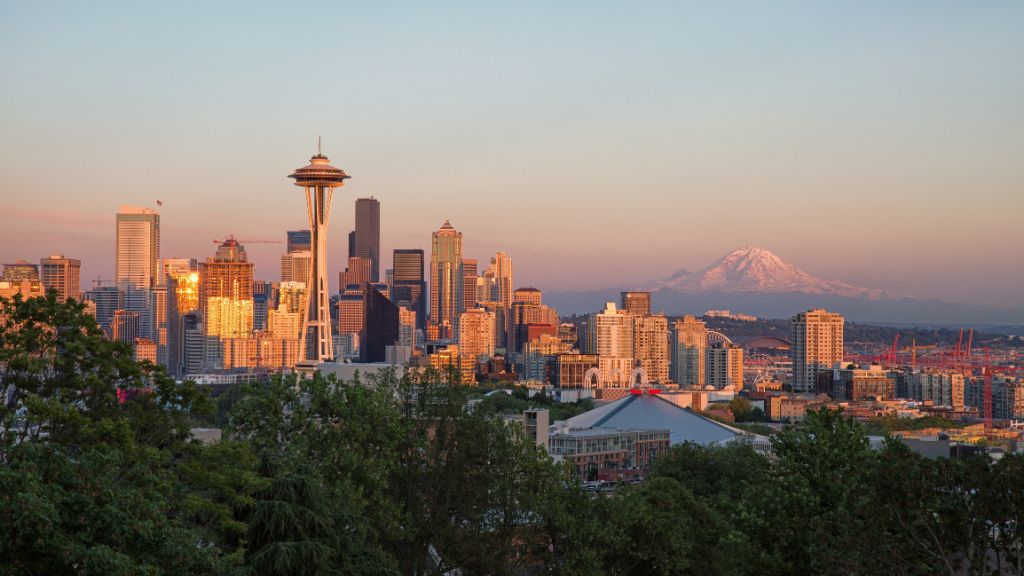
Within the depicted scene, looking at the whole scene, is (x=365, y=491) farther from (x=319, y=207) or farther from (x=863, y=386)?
(x=863, y=386)

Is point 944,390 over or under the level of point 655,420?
under

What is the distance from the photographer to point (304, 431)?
26.6 meters

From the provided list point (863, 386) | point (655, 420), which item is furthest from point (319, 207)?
point (863, 386)

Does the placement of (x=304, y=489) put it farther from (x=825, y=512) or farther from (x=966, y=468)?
(x=966, y=468)

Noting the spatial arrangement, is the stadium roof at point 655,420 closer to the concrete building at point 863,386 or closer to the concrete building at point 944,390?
the concrete building at point 863,386

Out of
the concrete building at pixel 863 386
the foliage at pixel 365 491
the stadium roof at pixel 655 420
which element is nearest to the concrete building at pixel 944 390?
the concrete building at pixel 863 386

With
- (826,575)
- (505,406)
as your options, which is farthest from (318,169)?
(826,575)

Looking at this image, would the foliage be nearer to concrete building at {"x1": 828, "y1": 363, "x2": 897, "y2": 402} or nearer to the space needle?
the space needle

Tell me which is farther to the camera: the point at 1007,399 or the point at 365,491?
the point at 1007,399

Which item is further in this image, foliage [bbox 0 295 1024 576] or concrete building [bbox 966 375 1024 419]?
concrete building [bbox 966 375 1024 419]

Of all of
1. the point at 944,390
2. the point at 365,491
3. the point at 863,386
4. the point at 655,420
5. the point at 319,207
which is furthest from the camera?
the point at 944,390

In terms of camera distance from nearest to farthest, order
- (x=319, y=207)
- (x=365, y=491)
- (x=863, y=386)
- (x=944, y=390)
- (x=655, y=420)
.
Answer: (x=365, y=491), (x=655, y=420), (x=319, y=207), (x=863, y=386), (x=944, y=390)

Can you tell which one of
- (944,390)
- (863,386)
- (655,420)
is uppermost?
(655,420)

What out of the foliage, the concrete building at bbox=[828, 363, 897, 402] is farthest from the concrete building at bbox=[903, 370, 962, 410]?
the foliage
